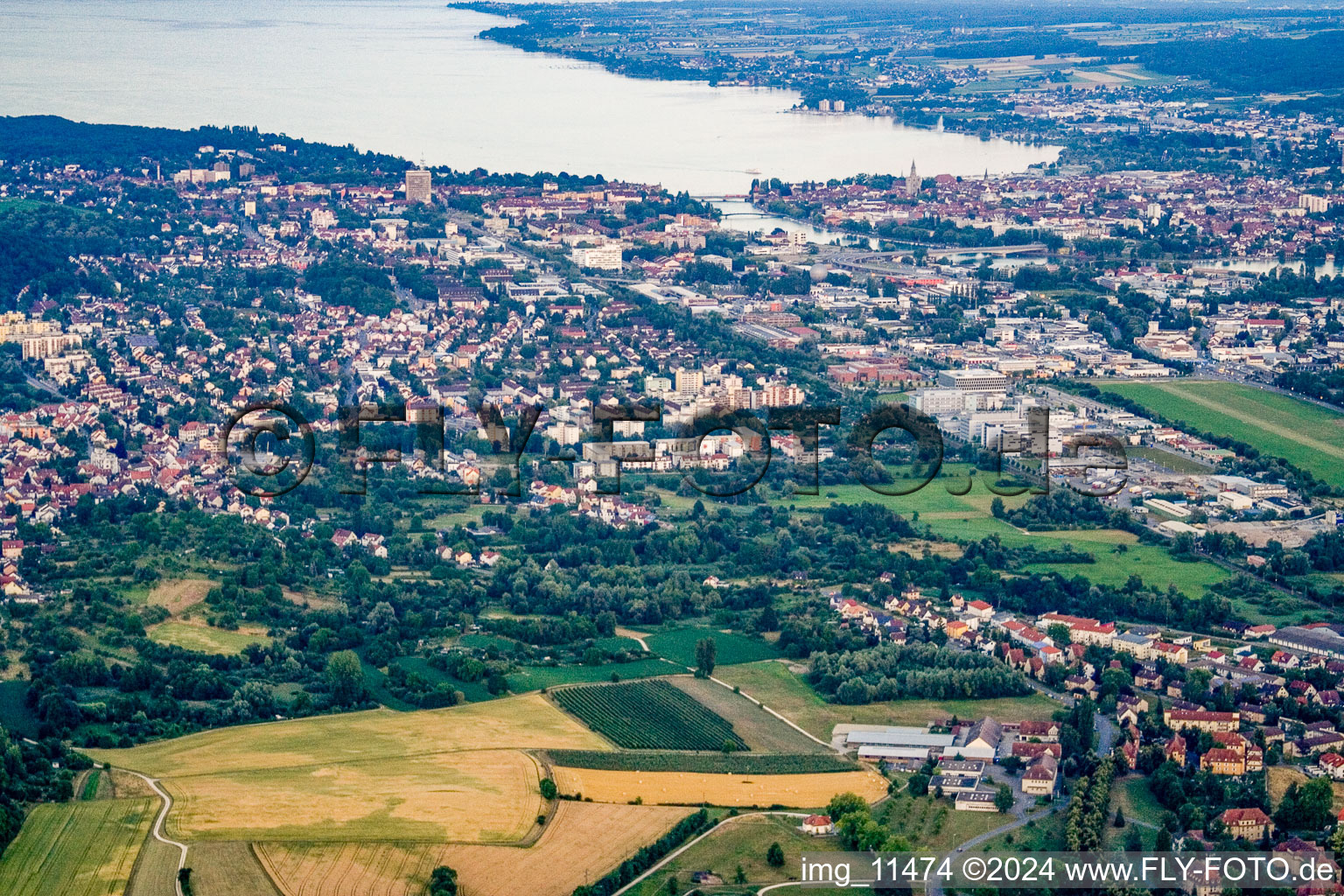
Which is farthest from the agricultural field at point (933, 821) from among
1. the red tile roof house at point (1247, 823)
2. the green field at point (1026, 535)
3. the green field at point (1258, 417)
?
the green field at point (1258, 417)

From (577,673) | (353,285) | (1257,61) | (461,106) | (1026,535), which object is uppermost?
(1257,61)

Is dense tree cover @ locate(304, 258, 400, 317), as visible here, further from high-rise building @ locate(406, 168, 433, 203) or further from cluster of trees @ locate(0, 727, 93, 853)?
cluster of trees @ locate(0, 727, 93, 853)

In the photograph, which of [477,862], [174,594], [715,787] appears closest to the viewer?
[477,862]

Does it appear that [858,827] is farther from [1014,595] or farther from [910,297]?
[910,297]

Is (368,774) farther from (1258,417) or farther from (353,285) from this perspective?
(353,285)

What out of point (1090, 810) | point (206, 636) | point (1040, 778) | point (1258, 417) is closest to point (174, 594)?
point (206, 636)

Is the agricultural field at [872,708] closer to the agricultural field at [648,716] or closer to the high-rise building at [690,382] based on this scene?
the agricultural field at [648,716]
